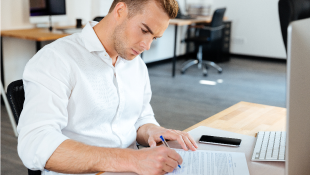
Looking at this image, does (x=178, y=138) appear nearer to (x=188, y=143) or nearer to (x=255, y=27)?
(x=188, y=143)

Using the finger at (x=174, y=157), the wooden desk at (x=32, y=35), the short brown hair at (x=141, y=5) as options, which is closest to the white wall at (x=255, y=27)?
the wooden desk at (x=32, y=35)

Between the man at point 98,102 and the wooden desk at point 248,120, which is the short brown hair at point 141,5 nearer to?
the man at point 98,102

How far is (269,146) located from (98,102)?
55cm

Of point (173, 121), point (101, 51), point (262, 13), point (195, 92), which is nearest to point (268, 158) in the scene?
point (101, 51)

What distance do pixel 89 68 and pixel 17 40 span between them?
9.65 ft

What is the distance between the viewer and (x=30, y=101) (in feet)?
2.96

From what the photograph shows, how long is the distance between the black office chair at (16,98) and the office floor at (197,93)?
1315mm

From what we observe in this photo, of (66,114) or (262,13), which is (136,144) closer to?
(66,114)

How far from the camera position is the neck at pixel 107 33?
45.7 inches

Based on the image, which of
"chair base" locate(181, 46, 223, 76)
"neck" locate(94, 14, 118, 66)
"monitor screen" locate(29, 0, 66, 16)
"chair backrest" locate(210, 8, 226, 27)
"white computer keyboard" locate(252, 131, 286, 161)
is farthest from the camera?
"chair base" locate(181, 46, 223, 76)

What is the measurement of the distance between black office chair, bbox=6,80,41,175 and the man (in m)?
0.06

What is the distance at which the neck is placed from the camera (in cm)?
116

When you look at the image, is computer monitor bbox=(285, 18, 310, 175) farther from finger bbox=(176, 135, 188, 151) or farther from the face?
the face

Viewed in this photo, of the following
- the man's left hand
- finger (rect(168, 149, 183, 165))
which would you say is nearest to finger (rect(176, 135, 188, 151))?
the man's left hand
